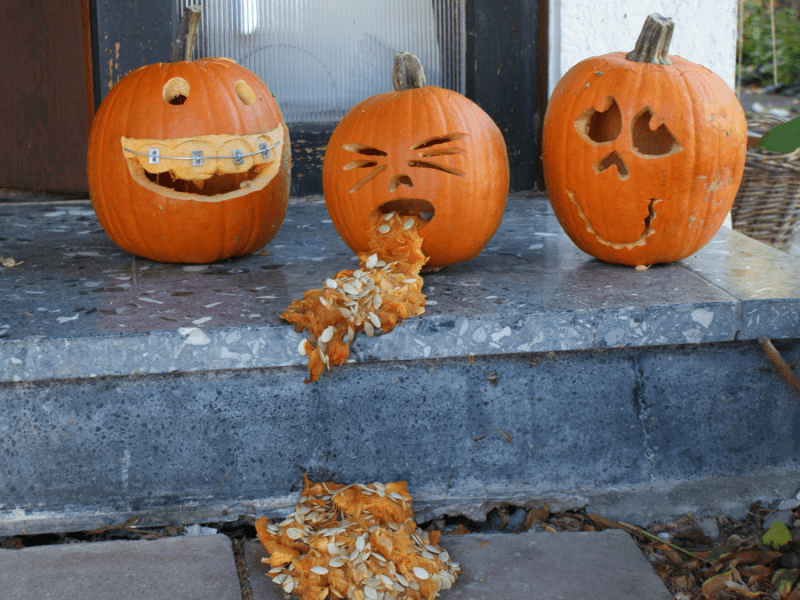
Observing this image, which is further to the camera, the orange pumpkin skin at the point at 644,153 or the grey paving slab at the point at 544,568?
the orange pumpkin skin at the point at 644,153

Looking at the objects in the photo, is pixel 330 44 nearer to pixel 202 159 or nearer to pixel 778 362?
pixel 202 159

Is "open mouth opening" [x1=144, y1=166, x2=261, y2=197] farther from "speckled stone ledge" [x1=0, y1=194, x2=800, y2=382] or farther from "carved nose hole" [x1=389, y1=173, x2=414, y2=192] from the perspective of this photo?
"carved nose hole" [x1=389, y1=173, x2=414, y2=192]

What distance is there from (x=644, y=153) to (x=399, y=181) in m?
0.51

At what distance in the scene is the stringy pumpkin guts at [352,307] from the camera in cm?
129

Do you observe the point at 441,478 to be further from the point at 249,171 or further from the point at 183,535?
the point at 249,171

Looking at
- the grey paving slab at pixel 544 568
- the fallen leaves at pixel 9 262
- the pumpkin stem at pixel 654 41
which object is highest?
the pumpkin stem at pixel 654 41

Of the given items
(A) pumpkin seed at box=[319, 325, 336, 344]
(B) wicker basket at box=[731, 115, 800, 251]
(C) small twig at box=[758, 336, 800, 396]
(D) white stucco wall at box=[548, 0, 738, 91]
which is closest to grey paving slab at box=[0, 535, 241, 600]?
(A) pumpkin seed at box=[319, 325, 336, 344]

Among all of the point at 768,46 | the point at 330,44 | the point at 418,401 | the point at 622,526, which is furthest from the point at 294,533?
the point at 768,46

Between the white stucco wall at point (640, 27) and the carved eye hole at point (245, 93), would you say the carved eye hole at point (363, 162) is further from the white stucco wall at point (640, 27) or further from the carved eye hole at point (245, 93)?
the white stucco wall at point (640, 27)

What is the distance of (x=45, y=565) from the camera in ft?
3.91

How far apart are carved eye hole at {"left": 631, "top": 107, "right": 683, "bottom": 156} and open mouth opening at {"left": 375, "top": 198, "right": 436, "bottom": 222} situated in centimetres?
44

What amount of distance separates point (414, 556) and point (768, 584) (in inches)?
23.7

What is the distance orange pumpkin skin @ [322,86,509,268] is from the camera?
1476 mm

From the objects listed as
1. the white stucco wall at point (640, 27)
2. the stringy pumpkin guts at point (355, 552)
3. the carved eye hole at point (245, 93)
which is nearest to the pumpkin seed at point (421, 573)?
the stringy pumpkin guts at point (355, 552)
